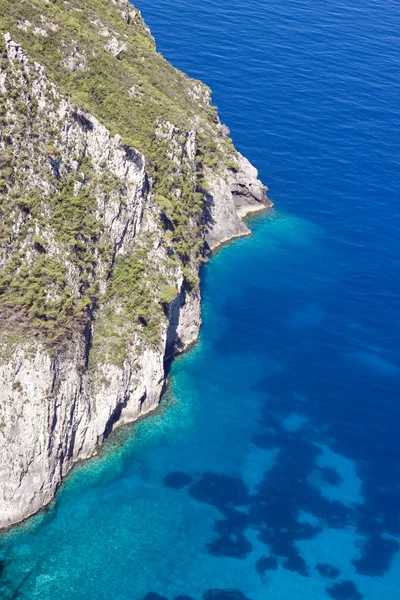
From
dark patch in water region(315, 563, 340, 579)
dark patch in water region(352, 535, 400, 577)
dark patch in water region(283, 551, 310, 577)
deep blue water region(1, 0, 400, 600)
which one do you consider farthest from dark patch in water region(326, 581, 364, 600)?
dark patch in water region(283, 551, 310, 577)

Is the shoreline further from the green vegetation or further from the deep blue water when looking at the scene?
the green vegetation

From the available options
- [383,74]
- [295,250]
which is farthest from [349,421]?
[383,74]

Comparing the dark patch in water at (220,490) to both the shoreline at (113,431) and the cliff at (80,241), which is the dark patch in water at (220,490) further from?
the cliff at (80,241)

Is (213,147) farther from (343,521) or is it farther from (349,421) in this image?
(343,521)

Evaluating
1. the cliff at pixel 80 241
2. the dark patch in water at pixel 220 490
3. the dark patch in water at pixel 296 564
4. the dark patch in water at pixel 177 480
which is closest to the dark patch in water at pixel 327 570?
the dark patch in water at pixel 296 564

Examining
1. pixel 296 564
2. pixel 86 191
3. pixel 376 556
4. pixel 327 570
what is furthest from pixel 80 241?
pixel 376 556

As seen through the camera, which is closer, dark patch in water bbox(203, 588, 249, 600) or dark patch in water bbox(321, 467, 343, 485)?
dark patch in water bbox(203, 588, 249, 600)
